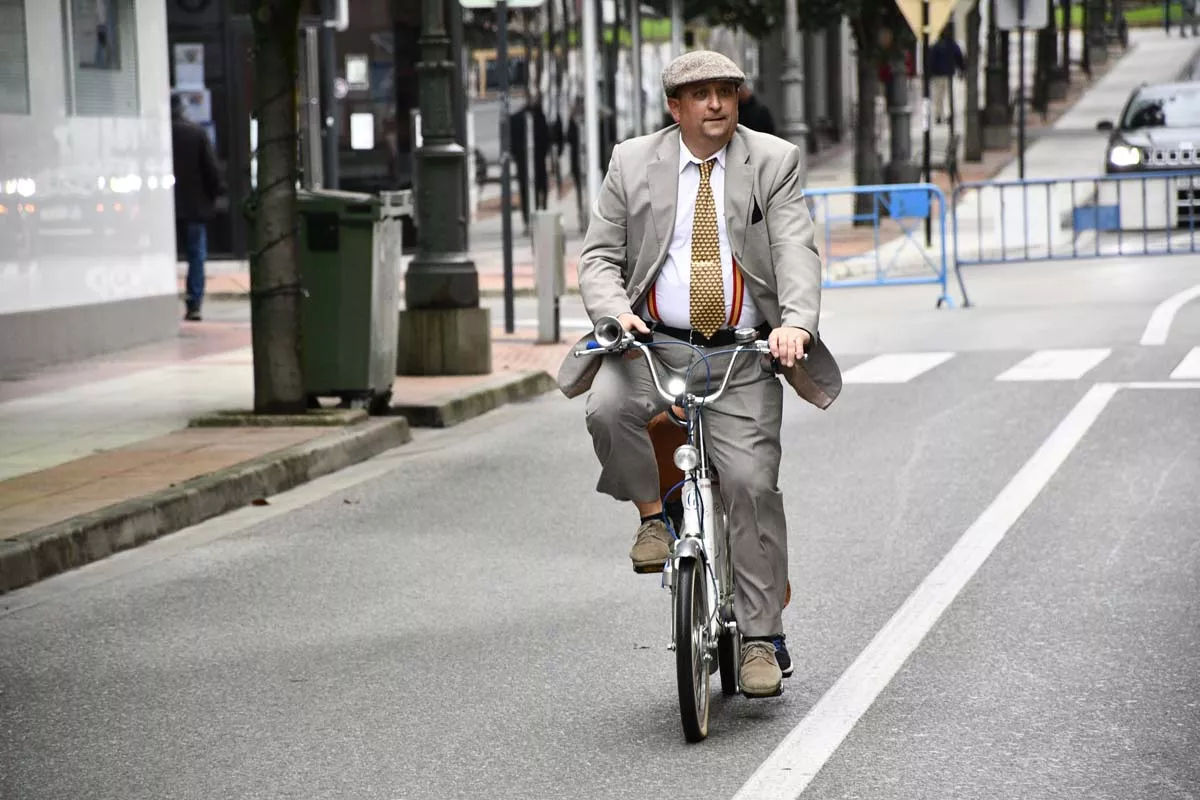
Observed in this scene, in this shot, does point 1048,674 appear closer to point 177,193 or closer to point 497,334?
point 497,334

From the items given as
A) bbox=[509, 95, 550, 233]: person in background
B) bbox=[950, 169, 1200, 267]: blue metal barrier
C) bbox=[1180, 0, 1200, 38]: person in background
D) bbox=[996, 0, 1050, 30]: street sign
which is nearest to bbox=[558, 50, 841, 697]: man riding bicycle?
bbox=[950, 169, 1200, 267]: blue metal barrier

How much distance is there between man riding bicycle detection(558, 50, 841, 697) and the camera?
6.07 m

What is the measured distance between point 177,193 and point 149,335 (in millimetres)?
2446

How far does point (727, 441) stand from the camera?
20.0 feet

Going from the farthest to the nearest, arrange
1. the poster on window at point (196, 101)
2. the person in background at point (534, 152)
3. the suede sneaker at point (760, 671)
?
1. the person in background at point (534, 152)
2. the poster on window at point (196, 101)
3. the suede sneaker at point (760, 671)

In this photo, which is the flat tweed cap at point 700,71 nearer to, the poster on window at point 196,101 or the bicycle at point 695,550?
the bicycle at point 695,550

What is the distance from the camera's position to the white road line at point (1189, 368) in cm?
1425

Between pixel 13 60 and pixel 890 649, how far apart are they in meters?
10.4

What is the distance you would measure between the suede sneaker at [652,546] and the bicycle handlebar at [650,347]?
428 mm

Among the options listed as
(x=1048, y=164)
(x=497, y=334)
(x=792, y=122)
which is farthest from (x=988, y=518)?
(x=1048, y=164)

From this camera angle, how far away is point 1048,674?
668cm

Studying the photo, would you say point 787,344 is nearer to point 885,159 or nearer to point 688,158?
point 688,158

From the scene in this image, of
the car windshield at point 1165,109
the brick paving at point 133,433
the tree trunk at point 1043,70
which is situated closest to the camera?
the brick paving at point 133,433

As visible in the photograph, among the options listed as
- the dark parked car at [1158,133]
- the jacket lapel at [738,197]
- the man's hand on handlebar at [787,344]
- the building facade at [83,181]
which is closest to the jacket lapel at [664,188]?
the jacket lapel at [738,197]
